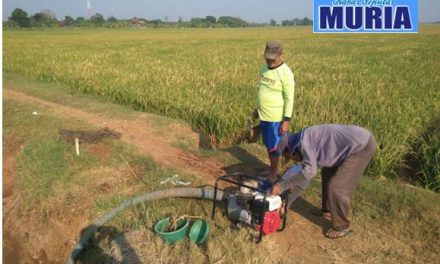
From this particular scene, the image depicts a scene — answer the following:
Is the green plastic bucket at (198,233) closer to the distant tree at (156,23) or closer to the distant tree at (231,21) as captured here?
the distant tree at (156,23)

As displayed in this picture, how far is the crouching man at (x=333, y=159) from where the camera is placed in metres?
3.80

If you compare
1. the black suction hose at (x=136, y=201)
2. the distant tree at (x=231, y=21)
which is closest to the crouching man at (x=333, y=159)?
the black suction hose at (x=136, y=201)

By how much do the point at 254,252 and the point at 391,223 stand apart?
164 centimetres

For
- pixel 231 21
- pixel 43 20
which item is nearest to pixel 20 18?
pixel 43 20

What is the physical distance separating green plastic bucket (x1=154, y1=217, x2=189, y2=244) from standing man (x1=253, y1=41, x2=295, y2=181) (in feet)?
4.64

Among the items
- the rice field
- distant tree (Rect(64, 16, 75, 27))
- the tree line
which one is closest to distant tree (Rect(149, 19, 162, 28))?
the tree line

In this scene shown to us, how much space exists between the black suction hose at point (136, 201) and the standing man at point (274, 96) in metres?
1.00

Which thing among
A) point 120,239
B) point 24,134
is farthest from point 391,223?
point 24,134

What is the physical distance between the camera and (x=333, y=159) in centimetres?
400

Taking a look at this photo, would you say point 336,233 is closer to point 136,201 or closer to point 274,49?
point 274,49

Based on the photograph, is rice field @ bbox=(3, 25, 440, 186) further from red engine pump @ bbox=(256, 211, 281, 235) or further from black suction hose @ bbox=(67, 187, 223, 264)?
black suction hose @ bbox=(67, 187, 223, 264)

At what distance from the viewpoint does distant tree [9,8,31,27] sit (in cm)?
8144

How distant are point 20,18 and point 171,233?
90.2m

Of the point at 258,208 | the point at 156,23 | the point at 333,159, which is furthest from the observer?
the point at 156,23
